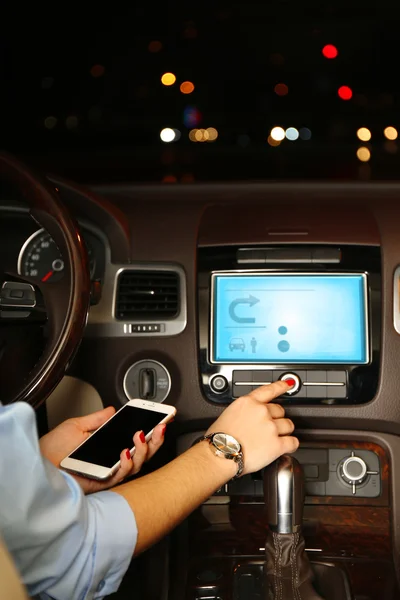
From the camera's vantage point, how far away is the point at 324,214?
1436 millimetres

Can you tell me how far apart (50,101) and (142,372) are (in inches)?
59.2

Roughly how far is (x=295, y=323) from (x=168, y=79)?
5.27 feet

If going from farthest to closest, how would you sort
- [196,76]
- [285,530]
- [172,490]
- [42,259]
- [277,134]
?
[196,76] < [277,134] < [42,259] < [285,530] < [172,490]

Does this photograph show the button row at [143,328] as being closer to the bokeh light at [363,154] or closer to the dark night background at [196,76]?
the dark night background at [196,76]

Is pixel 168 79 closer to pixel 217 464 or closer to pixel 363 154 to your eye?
pixel 363 154

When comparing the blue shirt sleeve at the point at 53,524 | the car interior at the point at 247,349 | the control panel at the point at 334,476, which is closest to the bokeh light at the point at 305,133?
the car interior at the point at 247,349

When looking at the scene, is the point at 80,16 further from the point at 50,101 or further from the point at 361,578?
the point at 361,578

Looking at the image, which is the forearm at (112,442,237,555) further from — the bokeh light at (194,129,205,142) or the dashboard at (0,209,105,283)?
the bokeh light at (194,129,205,142)

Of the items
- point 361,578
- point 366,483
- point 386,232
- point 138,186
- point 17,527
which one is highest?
point 138,186

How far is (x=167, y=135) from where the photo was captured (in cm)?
233

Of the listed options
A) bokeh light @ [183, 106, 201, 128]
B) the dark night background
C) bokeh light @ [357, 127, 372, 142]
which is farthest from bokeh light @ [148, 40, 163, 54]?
bokeh light @ [357, 127, 372, 142]

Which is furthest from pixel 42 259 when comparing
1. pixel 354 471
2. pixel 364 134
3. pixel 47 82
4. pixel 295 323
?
pixel 364 134

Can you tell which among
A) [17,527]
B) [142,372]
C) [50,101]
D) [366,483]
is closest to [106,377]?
[142,372]

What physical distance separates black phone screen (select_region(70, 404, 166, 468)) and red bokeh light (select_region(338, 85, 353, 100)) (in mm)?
1853
